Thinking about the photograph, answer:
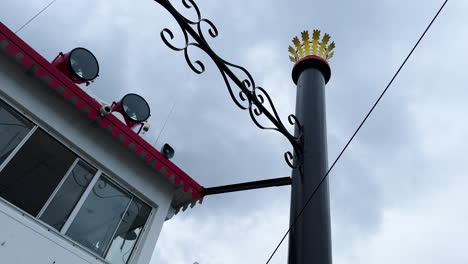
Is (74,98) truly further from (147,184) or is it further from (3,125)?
(147,184)

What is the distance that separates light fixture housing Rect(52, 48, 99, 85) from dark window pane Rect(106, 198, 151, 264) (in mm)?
2211

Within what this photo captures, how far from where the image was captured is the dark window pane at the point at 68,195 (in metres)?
4.99

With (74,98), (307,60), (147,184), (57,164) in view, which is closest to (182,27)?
(307,60)

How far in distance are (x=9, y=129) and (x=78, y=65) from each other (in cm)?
151

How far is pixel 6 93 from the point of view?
496cm

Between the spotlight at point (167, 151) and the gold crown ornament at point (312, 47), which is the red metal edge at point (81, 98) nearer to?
the spotlight at point (167, 151)

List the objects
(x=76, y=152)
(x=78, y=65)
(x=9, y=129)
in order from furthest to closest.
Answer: (x=78, y=65)
(x=76, y=152)
(x=9, y=129)

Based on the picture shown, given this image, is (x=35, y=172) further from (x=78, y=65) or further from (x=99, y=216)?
(x=78, y=65)

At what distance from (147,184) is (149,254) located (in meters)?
1.18

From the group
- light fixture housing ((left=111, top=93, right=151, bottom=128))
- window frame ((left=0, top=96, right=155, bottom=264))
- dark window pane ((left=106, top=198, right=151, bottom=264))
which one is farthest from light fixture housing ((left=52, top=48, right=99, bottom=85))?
dark window pane ((left=106, top=198, right=151, bottom=264))

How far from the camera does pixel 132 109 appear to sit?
20.8ft

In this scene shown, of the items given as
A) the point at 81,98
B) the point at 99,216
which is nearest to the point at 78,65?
the point at 81,98

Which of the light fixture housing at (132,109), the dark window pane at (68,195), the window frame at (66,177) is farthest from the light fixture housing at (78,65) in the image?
the dark window pane at (68,195)

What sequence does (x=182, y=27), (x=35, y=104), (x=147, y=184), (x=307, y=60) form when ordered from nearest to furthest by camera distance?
(x=182, y=27)
(x=307, y=60)
(x=35, y=104)
(x=147, y=184)
